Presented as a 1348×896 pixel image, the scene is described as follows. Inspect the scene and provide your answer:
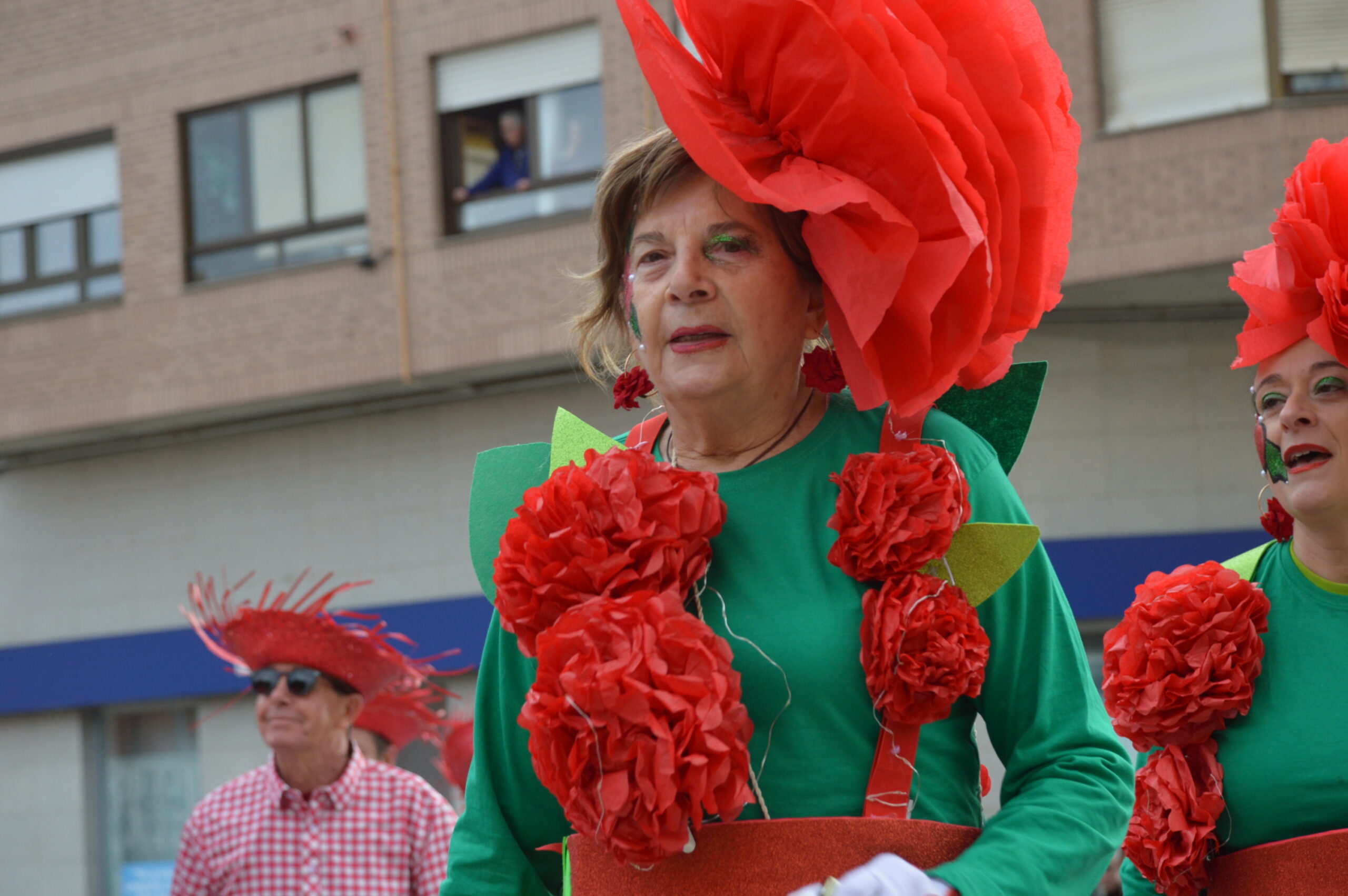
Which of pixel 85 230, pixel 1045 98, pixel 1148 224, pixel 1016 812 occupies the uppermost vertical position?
pixel 85 230

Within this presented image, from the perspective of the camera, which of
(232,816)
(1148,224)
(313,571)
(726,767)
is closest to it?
(726,767)

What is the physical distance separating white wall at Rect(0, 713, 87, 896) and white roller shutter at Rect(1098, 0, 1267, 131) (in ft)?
35.0

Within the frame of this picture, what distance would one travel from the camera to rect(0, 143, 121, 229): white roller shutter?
15461mm

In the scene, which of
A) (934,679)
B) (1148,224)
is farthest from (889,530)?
(1148,224)

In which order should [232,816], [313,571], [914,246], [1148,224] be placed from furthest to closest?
[313,571], [1148,224], [232,816], [914,246]

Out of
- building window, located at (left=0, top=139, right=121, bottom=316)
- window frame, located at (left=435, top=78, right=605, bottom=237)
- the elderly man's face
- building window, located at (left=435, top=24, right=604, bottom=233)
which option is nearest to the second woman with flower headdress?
the elderly man's face

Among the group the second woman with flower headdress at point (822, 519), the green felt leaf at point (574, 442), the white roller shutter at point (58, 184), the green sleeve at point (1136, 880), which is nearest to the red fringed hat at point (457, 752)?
the green sleeve at point (1136, 880)

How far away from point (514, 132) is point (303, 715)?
864cm

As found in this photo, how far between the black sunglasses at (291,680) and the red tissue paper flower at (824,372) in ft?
13.9

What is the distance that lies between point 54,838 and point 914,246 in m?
14.8

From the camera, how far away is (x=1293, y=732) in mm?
3057

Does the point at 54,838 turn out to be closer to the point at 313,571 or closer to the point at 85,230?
the point at 313,571

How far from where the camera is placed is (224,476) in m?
15.0

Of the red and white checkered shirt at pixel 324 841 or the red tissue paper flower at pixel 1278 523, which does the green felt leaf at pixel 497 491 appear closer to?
the red tissue paper flower at pixel 1278 523
